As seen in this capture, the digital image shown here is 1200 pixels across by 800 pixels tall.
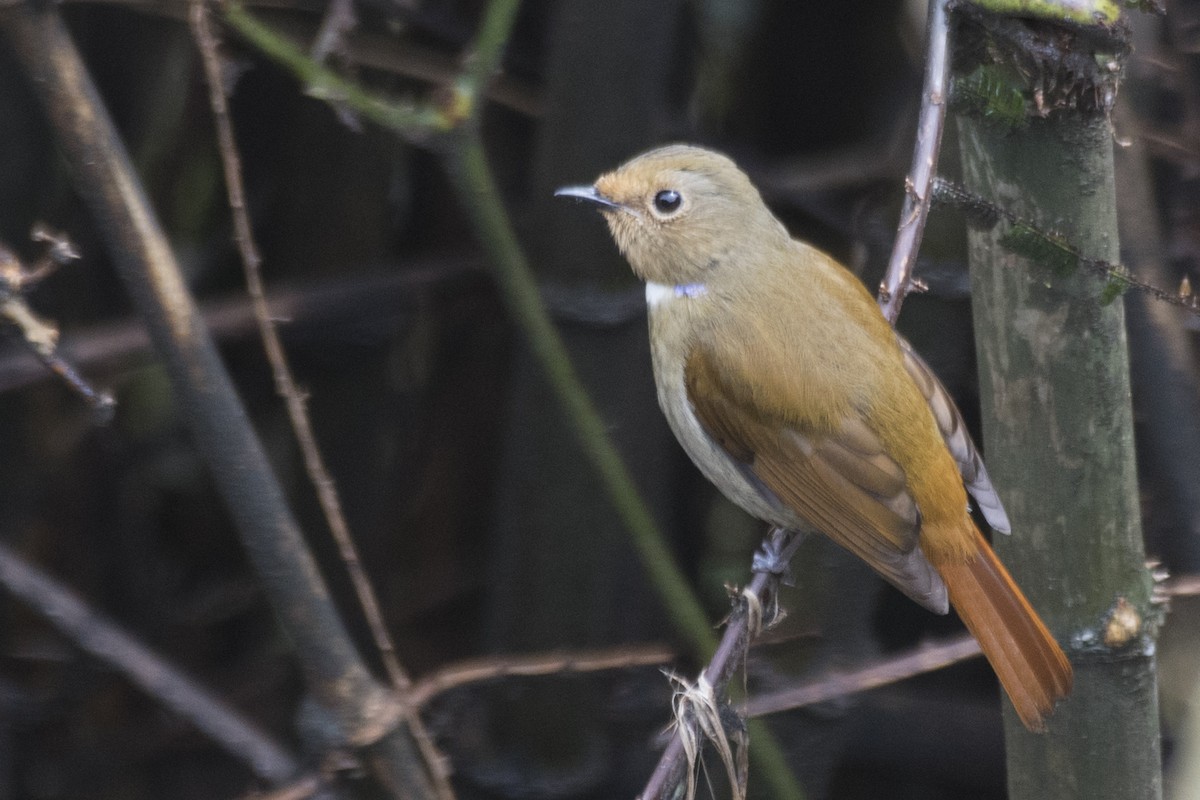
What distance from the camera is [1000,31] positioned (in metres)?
1.62

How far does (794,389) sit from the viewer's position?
8.23 feet

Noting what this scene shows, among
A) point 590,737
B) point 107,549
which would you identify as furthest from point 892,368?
point 107,549

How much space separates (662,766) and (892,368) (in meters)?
1.15

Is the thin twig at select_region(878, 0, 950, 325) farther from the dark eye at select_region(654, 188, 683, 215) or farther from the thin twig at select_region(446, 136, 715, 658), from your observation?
the dark eye at select_region(654, 188, 683, 215)

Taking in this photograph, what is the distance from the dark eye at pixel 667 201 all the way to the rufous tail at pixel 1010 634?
0.81 meters

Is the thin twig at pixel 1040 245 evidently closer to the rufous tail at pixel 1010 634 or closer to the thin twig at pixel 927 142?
the thin twig at pixel 927 142

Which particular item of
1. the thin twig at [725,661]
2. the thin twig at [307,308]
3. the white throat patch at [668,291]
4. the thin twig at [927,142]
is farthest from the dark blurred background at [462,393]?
the thin twig at [927,142]

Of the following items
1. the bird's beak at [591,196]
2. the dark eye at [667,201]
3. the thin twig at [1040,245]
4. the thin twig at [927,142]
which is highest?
the dark eye at [667,201]

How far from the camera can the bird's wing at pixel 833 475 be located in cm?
239

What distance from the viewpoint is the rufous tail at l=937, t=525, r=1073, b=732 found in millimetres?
1814

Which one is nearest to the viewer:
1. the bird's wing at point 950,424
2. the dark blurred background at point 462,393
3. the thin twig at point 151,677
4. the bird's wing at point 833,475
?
the thin twig at point 151,677

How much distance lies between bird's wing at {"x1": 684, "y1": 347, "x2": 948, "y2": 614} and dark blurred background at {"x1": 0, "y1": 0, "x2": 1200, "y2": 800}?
0.25 meters

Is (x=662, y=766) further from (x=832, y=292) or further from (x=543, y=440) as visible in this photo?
(x=543, y=440)

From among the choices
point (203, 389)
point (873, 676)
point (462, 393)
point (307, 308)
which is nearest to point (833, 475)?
point (873, 676)
